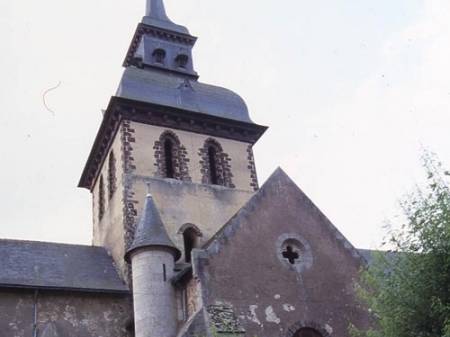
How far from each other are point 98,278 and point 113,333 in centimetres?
203

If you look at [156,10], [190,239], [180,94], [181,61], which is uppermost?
[156,10]

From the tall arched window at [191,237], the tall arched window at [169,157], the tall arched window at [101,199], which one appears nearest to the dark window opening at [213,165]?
the tall arched window at [169,157]

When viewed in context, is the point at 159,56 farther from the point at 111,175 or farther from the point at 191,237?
the point at 191,237

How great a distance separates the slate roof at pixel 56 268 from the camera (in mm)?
18047

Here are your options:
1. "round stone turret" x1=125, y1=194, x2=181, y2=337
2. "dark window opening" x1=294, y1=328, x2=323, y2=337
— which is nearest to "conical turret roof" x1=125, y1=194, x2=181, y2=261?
"round stone turret" x1=125, y1=194, x2=181, y2=337

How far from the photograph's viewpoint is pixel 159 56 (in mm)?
27250

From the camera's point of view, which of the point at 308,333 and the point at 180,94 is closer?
the point at 308,333

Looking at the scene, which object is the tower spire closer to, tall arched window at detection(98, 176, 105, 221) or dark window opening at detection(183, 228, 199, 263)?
tall arched window at detection(98, 176, 105, 221)

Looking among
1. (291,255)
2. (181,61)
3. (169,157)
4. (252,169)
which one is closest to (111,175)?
(169,157)

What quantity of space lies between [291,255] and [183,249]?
480 cm

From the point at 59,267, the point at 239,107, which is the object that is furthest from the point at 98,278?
the point at 239,107

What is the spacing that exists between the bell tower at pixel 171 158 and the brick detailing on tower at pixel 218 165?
0.04 m

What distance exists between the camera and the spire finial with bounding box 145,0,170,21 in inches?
1167

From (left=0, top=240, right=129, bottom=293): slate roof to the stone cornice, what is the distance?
4786 mm
